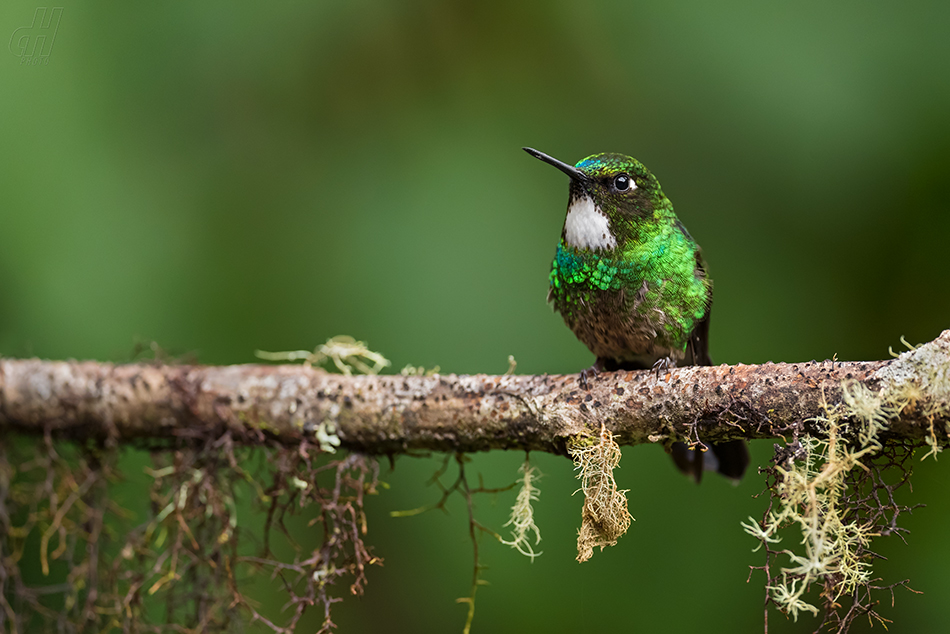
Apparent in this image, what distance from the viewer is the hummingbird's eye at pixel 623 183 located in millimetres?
1933

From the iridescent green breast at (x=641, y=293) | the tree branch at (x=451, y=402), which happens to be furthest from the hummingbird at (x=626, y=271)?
the tree branch at (x=451, y=402)

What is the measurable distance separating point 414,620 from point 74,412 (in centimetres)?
143

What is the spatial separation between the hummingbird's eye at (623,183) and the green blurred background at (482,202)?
840 mm

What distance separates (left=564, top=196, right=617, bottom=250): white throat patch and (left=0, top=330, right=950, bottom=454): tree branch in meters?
0.41

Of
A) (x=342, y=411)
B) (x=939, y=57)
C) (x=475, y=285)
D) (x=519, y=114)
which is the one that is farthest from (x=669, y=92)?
(x=342, y=411)

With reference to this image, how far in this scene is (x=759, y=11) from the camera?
8.57 ft

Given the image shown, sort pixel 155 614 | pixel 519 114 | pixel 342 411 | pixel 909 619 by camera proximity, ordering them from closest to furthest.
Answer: pixel 342 411
pixel 909 619
pixel 155 614
pixel 519 114

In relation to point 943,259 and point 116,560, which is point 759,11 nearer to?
point 943,259

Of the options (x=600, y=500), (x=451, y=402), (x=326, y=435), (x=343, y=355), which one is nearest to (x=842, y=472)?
(x=600, y=500)

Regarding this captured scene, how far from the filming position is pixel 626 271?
1.84 m
